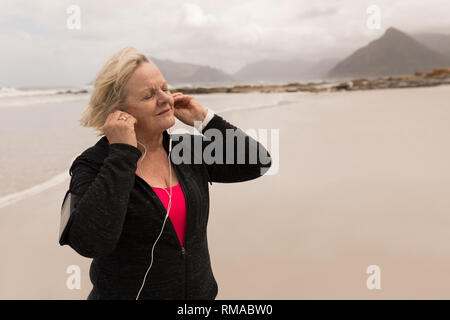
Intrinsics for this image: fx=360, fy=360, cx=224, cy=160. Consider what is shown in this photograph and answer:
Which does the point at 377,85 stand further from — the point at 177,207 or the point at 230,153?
the point at 177,207

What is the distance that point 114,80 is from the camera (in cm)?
154

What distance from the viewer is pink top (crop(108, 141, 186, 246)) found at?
1.59m

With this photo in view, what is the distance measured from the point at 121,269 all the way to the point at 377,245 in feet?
8.38

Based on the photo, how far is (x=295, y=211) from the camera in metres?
4.09

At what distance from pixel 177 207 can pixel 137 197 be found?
20 cm

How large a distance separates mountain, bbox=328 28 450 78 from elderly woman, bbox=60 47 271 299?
177831mm

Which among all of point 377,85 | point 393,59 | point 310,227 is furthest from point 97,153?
point 393,59

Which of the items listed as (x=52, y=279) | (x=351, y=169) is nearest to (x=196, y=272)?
(x=52, y=279)

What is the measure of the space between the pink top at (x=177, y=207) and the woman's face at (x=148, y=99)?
0.93 ft

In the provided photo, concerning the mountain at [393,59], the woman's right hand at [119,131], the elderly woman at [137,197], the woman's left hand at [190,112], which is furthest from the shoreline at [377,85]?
the mountain at [393,59]

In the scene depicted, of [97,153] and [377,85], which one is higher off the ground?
[377,85]

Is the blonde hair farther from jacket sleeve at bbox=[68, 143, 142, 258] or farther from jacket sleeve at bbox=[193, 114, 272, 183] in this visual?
jacket sleeve at bbox=[193, 114, 272, 183]
